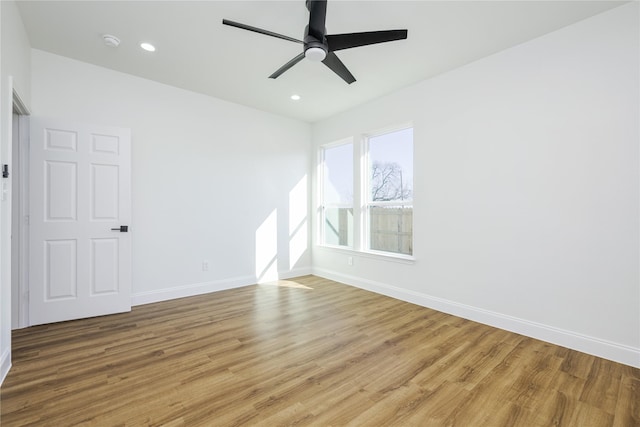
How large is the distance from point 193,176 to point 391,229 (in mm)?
2895

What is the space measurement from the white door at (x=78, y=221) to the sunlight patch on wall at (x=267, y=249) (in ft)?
5.96

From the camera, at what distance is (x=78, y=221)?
3164mm

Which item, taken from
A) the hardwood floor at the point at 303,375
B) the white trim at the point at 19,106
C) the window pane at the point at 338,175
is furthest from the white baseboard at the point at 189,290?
the white trim at the point at 19,106

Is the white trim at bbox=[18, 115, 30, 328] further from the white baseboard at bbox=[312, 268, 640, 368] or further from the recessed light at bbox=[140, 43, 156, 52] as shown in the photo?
the white baseboard at bbox=[312, 268, 640, 368]

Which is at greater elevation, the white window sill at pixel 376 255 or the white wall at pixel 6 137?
the white wall at pixel 6 137

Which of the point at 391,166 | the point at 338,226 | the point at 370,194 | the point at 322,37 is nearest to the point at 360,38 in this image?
the point at 322,37

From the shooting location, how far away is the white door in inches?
118

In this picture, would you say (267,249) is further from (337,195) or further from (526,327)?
(526,327)

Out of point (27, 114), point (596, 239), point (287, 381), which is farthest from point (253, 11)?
point (596, 239)

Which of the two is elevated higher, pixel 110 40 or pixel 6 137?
pixel 110 40

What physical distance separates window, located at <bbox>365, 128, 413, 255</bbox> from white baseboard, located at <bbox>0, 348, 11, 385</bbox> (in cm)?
392

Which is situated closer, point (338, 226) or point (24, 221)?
point (24, 221)

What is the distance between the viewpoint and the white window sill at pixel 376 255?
3.87 metres

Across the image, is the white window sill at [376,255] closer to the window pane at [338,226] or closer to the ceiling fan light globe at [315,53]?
the window pane at [338,226]
